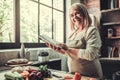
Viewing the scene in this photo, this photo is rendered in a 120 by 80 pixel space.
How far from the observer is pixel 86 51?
1837 millimetres

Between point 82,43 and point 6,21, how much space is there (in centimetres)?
164

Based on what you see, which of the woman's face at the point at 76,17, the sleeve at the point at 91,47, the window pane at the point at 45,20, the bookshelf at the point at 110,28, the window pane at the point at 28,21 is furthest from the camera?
the bookshelf at the point at 110,28

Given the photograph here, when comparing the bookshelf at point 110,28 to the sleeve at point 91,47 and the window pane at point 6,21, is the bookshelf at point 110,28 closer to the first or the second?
the window pane at point 6,21

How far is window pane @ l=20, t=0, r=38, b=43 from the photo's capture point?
3.38 meters

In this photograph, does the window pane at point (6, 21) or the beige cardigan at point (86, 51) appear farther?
the window pane at point (6, 21)

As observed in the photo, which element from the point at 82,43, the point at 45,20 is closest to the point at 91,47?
the point at 82,43

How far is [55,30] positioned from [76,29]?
7.04 ft

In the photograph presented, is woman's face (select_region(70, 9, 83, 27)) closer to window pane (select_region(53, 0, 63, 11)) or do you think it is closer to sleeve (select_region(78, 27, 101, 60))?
sleeve (select_region(78, 27, 101, 60))

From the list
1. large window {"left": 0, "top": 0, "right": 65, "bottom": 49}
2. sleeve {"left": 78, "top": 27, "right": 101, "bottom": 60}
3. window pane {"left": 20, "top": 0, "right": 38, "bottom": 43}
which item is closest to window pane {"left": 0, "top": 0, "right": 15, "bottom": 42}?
large window {"left": 0, "top": 0, "right": 65, "bottom": 49}

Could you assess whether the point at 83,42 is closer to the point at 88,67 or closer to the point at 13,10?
the point at 88,67

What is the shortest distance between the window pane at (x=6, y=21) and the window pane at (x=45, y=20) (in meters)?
0.81

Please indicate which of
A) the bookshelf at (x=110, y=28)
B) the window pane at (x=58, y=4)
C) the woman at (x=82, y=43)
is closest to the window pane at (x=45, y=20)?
the window pane at (x=58, y=4)

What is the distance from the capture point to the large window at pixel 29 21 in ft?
10.2

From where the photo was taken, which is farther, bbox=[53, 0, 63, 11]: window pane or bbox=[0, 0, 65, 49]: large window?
bbox=[53, 0, 63, 11]: window pane
